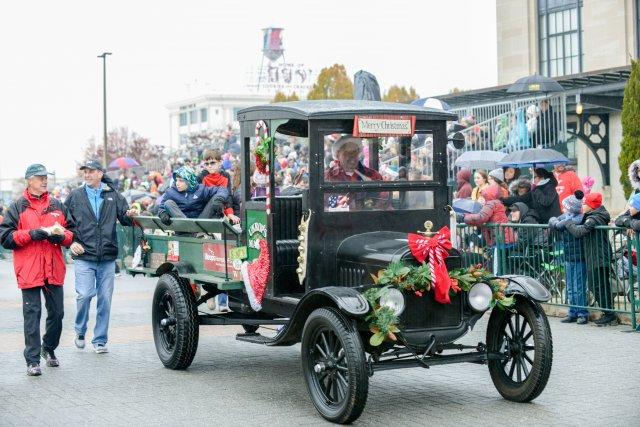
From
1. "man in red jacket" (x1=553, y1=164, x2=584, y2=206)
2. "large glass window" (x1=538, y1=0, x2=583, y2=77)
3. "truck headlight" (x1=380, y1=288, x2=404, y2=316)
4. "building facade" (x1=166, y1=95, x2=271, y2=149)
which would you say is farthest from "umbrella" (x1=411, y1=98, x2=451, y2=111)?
"building facade" (x1=166, y1=95, x2=271, y2=149)

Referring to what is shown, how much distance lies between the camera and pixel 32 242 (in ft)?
30.8

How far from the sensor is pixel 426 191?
845 centimetres

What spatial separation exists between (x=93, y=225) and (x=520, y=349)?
4680 mm

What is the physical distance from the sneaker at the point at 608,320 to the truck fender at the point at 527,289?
167 inches

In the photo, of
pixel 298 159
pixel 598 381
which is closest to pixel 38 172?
pixel 598 381

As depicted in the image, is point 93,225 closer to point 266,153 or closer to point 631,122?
point 266,153

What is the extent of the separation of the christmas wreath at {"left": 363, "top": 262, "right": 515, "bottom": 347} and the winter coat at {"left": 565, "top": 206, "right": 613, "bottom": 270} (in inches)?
162

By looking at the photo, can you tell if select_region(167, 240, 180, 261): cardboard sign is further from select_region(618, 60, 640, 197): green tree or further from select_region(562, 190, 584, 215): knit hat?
select_region(618, 60, 640, 197): green tree

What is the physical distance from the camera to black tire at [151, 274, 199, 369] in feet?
30.2

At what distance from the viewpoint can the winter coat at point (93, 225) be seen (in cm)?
1029

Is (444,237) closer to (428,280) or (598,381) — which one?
(428,280)

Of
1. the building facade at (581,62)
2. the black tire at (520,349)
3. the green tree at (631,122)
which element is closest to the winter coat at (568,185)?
the building facade at (581,62)

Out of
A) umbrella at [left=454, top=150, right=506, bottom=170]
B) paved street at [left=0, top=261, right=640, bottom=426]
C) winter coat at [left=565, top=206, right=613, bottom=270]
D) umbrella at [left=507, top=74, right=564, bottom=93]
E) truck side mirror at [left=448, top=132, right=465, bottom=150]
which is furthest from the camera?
umbrella at [left=507, top=74, right=564, bottom=93]

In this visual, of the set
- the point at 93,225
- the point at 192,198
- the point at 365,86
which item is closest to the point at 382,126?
the point at 192,198
